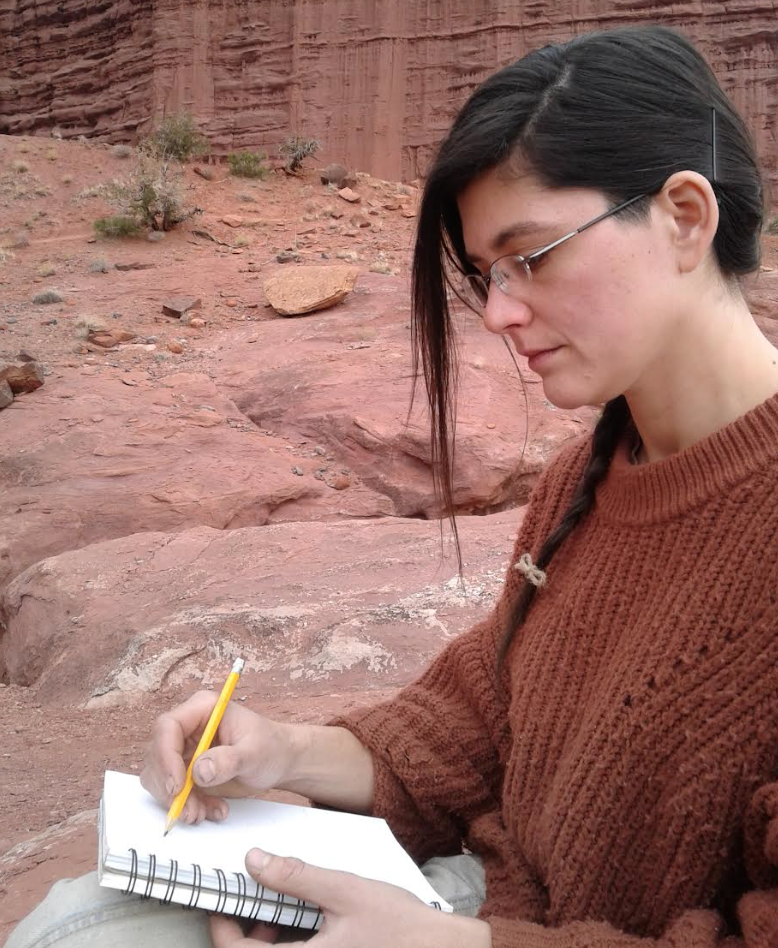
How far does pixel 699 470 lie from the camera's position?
1.19 metres

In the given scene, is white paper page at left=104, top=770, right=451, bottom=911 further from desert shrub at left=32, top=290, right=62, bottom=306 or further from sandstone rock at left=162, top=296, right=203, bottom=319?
desert shrub at left=32, top=290, right=62, bottom=306

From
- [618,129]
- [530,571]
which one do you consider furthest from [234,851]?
[618,129]

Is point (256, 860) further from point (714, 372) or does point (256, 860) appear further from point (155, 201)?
point (155, 201)

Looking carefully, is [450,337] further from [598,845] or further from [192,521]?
[192,521]

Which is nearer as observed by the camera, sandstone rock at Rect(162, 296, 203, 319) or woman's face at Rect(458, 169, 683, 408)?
woman's face at Rect(458, 169, 683, 408)

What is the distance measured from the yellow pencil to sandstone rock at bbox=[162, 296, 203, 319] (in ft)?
27.7

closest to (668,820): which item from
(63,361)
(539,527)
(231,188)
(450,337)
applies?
(539,527)

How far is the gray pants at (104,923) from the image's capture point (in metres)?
1.19

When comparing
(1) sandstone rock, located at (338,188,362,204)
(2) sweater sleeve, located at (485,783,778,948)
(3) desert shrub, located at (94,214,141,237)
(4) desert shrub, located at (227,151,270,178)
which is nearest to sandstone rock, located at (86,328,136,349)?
(3) desert shrub, located at (94,214,141,237)

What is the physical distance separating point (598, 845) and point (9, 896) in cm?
154

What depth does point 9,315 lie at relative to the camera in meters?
9.65

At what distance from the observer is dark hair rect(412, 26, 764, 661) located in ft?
3.78

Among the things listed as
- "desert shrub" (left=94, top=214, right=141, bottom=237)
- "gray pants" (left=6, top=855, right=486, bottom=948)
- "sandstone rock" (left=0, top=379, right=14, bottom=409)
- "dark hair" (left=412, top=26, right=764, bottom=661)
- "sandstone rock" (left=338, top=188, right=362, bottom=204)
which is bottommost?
"sandstone rock" (left=0, top=379, right=14, bottom=409)

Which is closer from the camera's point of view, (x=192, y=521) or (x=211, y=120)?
(x=192, y=521)
